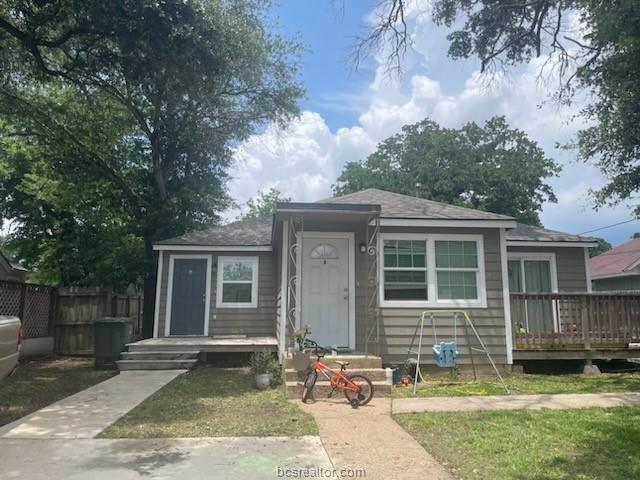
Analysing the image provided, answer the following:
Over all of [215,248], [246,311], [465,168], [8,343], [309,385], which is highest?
[465,168]

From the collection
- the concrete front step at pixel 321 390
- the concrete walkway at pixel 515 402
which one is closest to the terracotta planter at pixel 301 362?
the concrete front step at pixel 321 390

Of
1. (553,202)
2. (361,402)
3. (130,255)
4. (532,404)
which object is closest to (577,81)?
(532,404)

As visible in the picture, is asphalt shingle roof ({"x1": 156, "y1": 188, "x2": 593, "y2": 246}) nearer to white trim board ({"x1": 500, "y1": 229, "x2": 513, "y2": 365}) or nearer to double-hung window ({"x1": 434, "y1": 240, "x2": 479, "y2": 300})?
double-hung window ({"x1": 434, "y1": 240, "x2": 479, "y2": 300})

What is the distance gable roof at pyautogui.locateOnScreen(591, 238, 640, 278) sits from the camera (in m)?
21.1

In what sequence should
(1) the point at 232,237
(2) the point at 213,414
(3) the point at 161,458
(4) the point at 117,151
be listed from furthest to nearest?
(4) the point at 117,151 → (1) the point at 232,237 → (2) the point at 213,414 → (3) the point at 161,458

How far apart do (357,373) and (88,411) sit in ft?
12.2

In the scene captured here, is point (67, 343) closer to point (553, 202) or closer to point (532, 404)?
point (532, 404)

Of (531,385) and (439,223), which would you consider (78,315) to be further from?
(531,385)

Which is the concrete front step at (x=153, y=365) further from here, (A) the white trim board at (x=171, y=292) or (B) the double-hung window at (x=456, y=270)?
(B) the double-hung window at (x=456, y=270)

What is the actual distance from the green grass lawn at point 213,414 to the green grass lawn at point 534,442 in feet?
4.78

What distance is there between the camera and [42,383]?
7.95 m

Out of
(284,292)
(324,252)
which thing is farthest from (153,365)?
(324,252)

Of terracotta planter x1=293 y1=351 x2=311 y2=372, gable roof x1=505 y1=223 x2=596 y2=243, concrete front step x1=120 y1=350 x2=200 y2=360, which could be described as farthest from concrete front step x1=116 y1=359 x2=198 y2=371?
gable roof x1=505 y1=223 x2=596 y2=243

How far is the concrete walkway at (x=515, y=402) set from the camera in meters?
6.08
